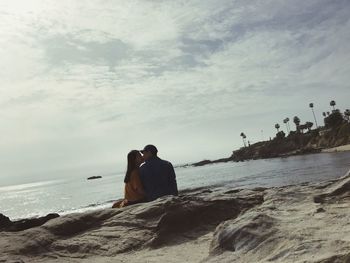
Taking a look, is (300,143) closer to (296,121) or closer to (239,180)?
(296,121)

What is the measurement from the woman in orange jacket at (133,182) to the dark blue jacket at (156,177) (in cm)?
13

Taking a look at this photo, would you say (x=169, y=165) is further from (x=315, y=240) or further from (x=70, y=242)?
(x=315, y=240)

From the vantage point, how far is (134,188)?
1016 centimetres

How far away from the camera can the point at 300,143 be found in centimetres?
14100

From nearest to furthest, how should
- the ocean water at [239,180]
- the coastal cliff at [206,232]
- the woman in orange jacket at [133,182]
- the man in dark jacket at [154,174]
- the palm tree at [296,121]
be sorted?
the coastal cliff at [206,232], the man in dark jacket at [154,174], the woman in orange jacket at [133,182], the ocean water at [239,180], the palm tree at [296,121]

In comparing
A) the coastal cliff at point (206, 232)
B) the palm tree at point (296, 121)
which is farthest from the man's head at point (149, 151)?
the palm tree at point (296, 121)

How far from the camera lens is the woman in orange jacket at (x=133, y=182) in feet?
33.1

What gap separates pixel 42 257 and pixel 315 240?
14.5 ft

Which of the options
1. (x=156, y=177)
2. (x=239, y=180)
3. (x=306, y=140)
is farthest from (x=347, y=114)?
(x=156, y=177)

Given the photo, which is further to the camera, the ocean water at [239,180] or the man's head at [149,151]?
the ocean water at [239,180]

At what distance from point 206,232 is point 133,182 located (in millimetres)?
3252

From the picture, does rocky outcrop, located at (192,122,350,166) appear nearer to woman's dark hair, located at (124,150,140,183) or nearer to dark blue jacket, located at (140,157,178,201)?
dark blue jacket, located at (140,157,178,201)

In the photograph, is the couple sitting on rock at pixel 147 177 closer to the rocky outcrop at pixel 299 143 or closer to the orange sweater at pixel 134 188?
the orange sweater at pixel 134 188

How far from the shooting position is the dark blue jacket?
32.4ft
